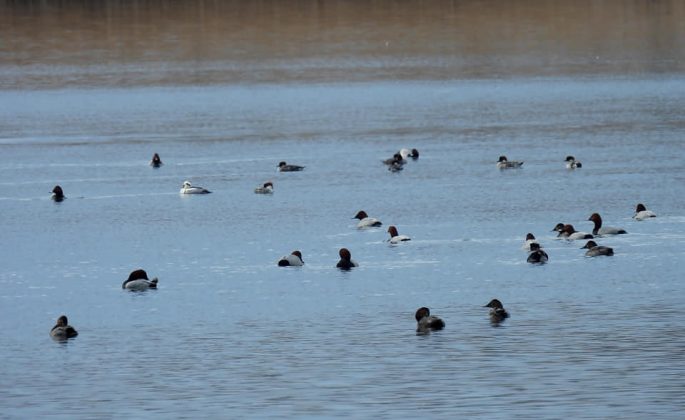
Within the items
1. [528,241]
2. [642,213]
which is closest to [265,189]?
[642,213]

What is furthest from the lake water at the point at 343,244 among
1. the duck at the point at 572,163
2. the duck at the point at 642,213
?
the duck at the point at 572,163

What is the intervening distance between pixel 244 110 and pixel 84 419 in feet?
165

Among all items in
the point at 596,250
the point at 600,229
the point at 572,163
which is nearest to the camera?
the point at 596,250

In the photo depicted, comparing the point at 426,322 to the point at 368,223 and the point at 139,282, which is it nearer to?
the point at 139,282

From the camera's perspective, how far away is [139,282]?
1187 inches

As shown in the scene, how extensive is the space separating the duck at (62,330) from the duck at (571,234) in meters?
12.5

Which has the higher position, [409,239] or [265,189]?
[265,189]

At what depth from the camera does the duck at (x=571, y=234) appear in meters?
34.0

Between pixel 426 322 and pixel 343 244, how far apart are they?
9248 millimetres

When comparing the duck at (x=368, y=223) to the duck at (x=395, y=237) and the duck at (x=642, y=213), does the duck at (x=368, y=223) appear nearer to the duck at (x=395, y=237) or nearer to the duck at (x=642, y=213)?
the duck at (x=395, y=237)

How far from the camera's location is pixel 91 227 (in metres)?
39.2

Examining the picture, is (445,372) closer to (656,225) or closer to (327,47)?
(656,225)

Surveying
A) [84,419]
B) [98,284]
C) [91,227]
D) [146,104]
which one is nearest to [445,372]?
[84,419]

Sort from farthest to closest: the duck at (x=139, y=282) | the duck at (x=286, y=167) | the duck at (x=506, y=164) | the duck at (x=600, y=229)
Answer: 1. the duck at (x=286, y=167)
2. the duck at (x=506, y=164)
3. the duck at (x=600, y=229)
4. the duck at (x=139, y=282)
